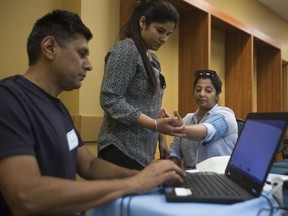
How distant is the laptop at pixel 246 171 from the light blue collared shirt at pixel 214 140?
1.74 ft

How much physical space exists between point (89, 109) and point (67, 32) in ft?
4.10

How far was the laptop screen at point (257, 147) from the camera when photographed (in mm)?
866

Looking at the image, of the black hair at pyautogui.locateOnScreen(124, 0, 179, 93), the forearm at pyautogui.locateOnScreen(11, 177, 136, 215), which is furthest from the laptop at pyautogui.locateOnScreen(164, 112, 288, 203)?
the black hair at pyautogui.locateOnScreen(124, 0, 179, 93)

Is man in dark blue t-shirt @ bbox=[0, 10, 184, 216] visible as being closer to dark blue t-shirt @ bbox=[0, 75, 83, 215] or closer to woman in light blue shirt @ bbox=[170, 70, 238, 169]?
dark blue t-shirt @ bbox=[0, 75, 83, 215]

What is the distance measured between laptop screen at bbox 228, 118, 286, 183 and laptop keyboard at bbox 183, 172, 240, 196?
0.07m

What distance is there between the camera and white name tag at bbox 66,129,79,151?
105 centimetres

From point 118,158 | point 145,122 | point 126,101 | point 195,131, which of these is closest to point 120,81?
point 126,101

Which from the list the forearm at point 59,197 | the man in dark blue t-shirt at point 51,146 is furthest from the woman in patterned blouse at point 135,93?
the forearm at point 59,197

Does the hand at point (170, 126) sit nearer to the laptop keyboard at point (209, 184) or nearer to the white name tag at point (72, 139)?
the laptop keyboard at point (209, 184)

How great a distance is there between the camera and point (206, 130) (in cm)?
164

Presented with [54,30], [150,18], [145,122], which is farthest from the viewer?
[150,18]

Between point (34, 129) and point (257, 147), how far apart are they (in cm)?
65

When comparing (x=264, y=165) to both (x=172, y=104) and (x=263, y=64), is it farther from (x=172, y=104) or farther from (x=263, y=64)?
(x=263, y=64)

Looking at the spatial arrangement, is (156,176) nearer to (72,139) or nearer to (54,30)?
(72,139)
